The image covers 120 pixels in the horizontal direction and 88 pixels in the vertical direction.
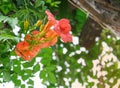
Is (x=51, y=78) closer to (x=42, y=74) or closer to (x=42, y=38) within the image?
(x=42, y=74)

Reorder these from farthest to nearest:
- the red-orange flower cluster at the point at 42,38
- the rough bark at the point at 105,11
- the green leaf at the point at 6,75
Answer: the rough bark at the point at 105,11 < the green leaf at the point at 6,75 < the red-orange flower cluster at the point at 42,38

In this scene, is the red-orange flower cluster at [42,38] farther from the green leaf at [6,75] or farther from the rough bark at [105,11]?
the rough bark at [105,11]

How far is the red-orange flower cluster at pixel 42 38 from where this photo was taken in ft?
1.90

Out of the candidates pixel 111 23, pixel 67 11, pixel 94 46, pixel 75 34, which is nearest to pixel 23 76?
pixel 111 23

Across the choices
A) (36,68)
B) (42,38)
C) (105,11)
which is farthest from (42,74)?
(42,38)

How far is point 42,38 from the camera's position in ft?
1.91

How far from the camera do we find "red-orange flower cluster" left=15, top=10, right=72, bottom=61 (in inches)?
22.9

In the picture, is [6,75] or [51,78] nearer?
[6,75]

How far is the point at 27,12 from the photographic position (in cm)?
68

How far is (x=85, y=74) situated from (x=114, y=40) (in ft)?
0.85

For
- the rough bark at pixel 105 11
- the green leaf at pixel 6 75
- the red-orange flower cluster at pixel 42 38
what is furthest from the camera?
the rough bark at pixel 105 11

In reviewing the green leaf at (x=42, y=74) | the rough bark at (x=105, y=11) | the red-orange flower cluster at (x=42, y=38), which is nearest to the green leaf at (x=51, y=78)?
the green leaf at (x=42, y=74)

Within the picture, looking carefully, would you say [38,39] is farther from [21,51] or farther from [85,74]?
[85,74]

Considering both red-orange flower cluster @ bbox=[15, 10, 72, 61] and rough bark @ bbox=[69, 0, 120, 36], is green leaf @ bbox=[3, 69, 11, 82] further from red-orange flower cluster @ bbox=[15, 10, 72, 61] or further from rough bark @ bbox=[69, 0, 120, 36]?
rough bark @ bbox=[69, 0, 120, 36]
